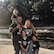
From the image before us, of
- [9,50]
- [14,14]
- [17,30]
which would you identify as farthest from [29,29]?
[9,50]

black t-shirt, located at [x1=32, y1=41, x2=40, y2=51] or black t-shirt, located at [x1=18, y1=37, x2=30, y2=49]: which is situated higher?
black t-shirt, located at [x1=18, y1=37, x2=30, y2=49]

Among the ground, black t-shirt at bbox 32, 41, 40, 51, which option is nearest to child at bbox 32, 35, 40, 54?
black t-shirt at bbox 32, 41, 40, 51

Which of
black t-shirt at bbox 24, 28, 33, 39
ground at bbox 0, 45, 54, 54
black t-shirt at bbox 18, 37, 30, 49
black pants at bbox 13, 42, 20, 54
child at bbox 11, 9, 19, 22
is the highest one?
child at bbox 11, 9, 19, 22

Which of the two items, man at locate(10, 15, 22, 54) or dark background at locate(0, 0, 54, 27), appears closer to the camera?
man at locate(10, 15, 22, 54)

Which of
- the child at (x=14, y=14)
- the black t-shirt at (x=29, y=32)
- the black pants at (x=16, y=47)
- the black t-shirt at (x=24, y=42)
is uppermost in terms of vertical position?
the child at (x=14, y=14)

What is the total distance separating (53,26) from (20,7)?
1.83 feet

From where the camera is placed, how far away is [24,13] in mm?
3115

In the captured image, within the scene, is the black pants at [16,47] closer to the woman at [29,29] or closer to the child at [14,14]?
the woman at [29,29]

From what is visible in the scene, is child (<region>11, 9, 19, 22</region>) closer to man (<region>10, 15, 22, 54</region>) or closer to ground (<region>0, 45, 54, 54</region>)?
man (<region>10, 15, 22, 54</region>)

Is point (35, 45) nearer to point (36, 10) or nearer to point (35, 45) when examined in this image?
point (35, 45)

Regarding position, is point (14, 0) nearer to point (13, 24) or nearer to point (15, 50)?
point (13, 24)

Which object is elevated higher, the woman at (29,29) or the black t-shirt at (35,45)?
the woman at (29,29)

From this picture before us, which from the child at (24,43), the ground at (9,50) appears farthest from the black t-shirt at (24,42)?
the ground at (9,50)

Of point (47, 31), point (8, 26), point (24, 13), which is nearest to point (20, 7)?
point (24, 13)
